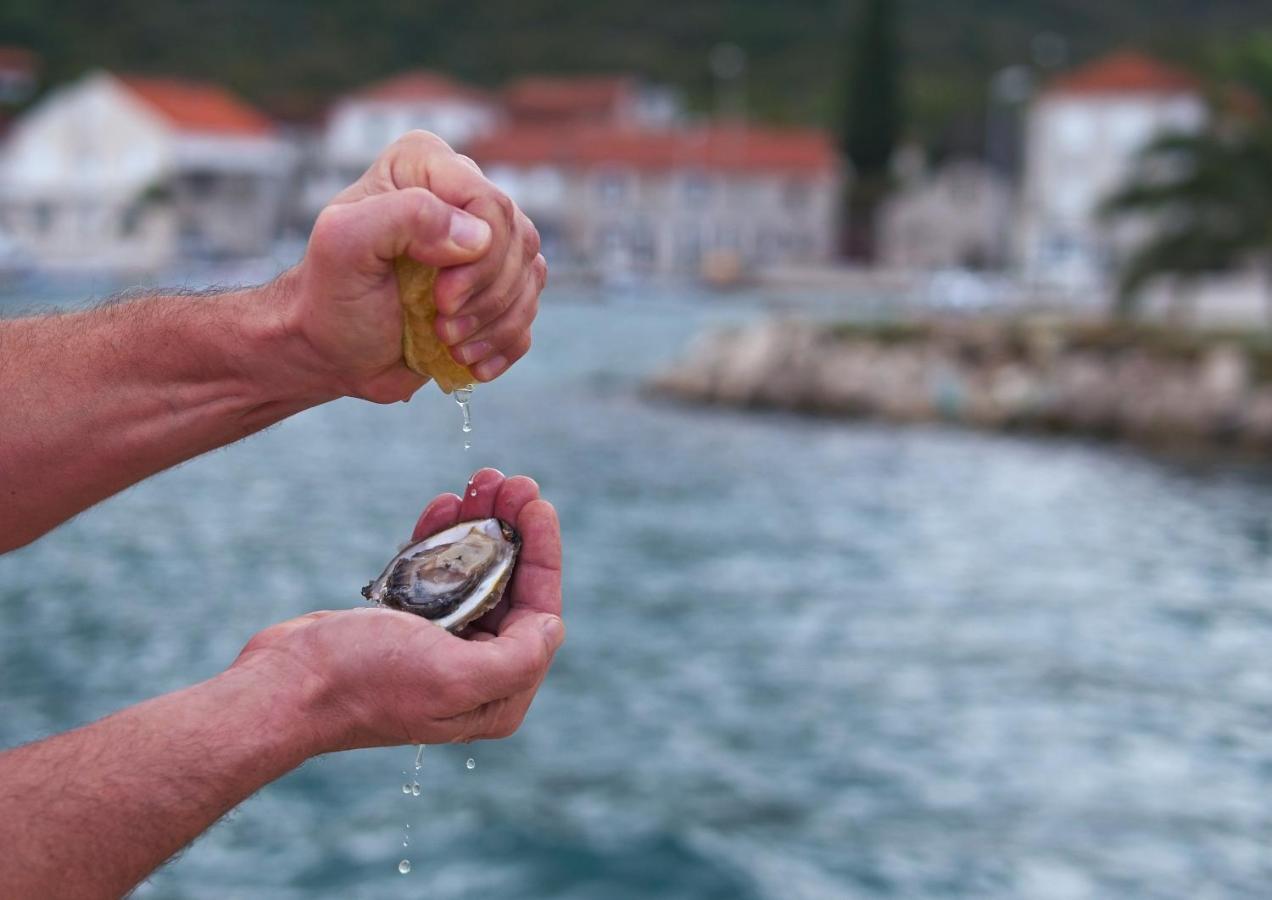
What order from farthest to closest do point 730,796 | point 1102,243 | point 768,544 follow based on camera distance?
point 1102,243, point 768,544, point 730,796

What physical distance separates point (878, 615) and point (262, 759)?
11.3m

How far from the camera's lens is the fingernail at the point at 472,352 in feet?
9.30

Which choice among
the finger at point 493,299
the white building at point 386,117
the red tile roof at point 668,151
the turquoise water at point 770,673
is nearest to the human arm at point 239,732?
the finger at point 493,299

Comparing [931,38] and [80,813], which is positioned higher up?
[931,38]

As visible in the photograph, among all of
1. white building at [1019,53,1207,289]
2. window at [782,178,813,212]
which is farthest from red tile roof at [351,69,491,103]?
white building at [1019,53,1207,289]

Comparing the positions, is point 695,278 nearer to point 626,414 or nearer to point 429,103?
point 429,103

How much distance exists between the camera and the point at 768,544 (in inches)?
683

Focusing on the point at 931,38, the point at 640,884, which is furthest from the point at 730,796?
the point at 931,38

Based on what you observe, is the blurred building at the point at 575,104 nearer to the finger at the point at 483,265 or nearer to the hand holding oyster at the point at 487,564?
the hand holding oyster at the point at 487,564

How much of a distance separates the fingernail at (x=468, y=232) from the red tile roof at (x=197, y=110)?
85.6 m

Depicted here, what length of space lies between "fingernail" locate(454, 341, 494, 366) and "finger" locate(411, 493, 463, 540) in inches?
13.8

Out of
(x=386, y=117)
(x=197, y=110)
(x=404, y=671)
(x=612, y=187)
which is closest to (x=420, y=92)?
(x=386, y=117)

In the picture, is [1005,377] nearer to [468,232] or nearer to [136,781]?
[468,232]

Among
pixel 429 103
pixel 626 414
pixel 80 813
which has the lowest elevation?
pixel 626 414
